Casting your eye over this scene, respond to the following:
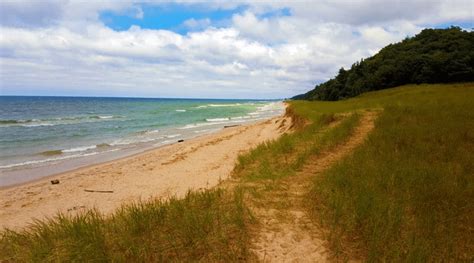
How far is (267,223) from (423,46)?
5843cm

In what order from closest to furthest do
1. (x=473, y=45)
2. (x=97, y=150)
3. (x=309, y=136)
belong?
(x=309, y=136) < (x=97, y=150) < (x=473, y=45)

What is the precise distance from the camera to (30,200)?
10406mm

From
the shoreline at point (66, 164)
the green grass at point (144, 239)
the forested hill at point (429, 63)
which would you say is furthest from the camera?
the forested hill at point (429, 63)

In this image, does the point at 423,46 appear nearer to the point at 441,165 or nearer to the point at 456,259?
the point at 441,165

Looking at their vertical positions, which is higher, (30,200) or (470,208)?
(470,208)

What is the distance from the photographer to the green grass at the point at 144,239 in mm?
3971

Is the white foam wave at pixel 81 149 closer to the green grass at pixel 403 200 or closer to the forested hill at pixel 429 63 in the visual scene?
the green grass at pixel 403 200

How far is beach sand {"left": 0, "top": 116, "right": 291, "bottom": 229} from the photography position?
938 cm

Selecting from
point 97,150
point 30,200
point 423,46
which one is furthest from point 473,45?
point 30,200

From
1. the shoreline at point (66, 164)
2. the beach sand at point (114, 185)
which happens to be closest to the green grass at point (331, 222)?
the beach sand at point (114, 185)

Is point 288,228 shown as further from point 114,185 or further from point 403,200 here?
point 114,185

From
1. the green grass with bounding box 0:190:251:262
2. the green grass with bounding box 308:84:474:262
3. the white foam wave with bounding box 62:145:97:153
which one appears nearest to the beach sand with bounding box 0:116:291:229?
the green grass with bounding box 0:190:251:262

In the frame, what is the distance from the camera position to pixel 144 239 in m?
4.31

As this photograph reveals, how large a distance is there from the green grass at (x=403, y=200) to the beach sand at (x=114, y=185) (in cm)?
332
